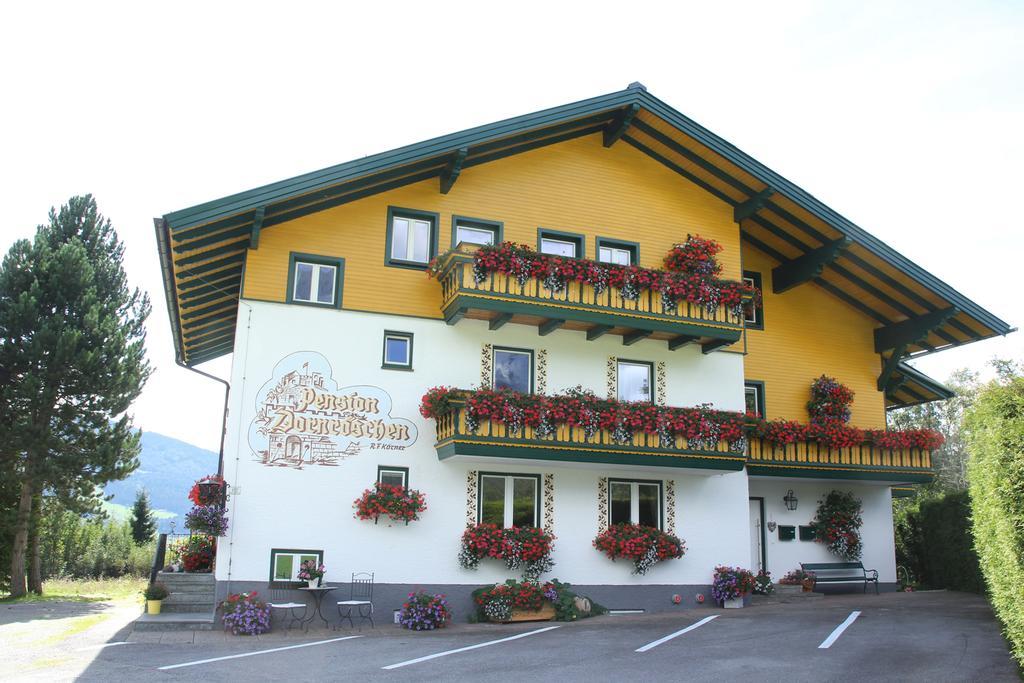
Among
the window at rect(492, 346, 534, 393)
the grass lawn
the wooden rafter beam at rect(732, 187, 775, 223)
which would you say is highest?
the wooden rafter beam at rect(732, 187, 775, 223)

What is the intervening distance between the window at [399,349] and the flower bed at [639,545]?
Answer: 550cm

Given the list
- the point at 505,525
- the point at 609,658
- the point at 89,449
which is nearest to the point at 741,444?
the point at 505,525

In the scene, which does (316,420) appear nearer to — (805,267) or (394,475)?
(394,475)

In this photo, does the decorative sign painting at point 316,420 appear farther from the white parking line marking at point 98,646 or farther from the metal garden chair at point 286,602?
the white parking line marking at point 98,646

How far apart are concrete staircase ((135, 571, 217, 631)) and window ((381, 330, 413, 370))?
5412mm

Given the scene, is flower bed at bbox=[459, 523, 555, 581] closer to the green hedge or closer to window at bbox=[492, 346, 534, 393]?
window at bbox=[492, 346, 534, 393]

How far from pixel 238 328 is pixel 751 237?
1304cm

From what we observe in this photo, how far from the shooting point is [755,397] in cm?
2264

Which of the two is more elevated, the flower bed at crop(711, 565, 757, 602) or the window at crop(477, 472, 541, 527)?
the window at crop(477, 472, 541, 527)

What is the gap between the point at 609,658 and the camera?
1301 cm

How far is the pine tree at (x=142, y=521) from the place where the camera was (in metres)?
38.5

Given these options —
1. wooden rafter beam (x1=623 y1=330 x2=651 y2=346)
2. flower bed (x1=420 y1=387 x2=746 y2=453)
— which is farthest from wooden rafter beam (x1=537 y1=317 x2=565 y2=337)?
wooden rafter beam (x1=623 y1=330 x2=651 y2=346)

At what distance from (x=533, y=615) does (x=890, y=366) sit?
40.1 ft

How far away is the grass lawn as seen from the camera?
2380 centimetres
